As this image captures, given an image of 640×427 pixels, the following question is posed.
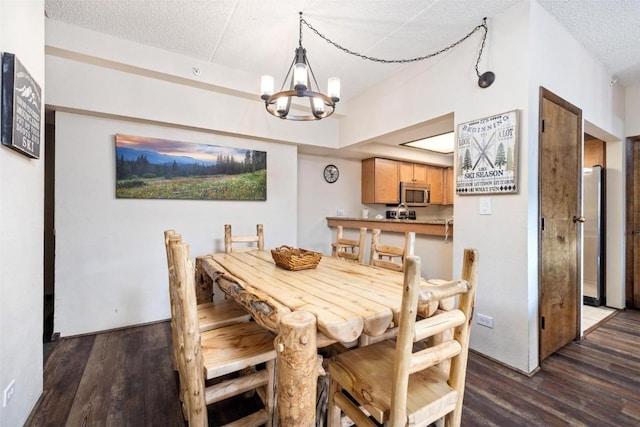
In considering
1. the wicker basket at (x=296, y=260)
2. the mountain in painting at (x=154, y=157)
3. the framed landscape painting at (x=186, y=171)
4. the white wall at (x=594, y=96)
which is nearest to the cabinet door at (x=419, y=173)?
the white wall at (x=594, y=96)

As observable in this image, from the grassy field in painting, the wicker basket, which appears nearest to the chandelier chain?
the grassy field in painting

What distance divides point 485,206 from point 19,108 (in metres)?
2.94

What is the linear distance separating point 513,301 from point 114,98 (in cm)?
377

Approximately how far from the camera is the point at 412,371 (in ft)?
3.14

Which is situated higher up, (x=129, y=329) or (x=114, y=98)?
(x=114, y=98)

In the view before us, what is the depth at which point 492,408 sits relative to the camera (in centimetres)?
169

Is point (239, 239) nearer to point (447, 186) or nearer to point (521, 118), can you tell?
point (521, 118)

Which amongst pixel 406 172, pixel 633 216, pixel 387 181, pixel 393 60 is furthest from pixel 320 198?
pixel 633 216

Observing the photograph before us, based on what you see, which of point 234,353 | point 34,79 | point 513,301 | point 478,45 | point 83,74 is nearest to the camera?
point 234,353

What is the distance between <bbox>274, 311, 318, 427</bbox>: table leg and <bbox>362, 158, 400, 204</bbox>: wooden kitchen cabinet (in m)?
3.91

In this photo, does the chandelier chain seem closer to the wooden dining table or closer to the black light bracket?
the black light bracket

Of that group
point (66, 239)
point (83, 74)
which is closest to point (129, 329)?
point (66, 239)

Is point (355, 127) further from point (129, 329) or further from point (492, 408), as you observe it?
point (129, 329)

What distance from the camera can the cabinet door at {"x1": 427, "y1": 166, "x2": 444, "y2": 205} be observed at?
546 centimetres
